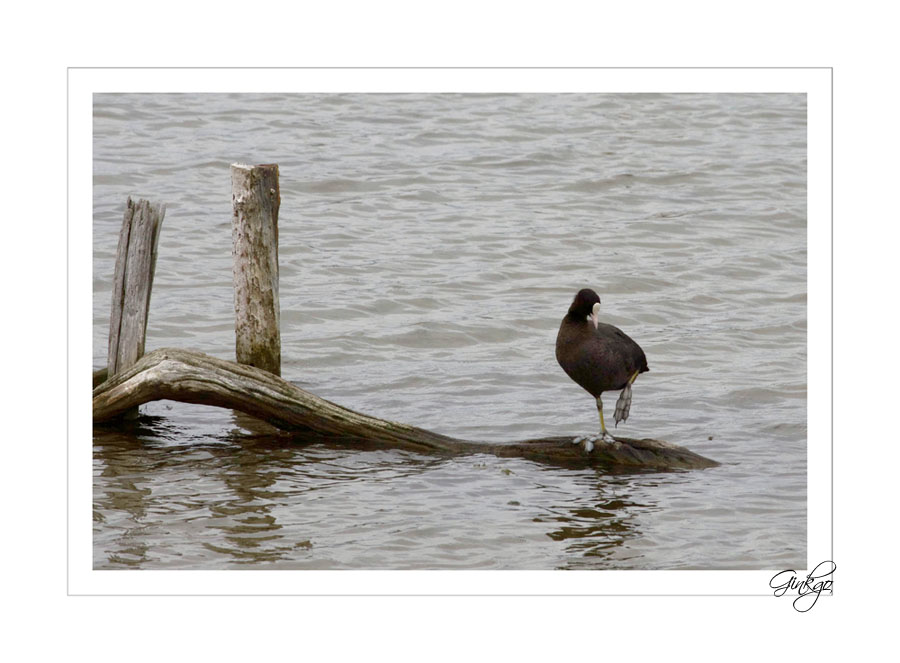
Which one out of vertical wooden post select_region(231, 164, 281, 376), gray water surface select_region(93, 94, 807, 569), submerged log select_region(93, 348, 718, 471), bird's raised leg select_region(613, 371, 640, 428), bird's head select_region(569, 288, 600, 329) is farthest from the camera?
vertical wooden post select_region(231, 164, 281, 376)

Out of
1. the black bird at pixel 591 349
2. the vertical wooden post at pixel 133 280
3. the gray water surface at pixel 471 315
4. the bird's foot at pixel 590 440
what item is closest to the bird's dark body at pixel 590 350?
the black bird at pixel 591 349

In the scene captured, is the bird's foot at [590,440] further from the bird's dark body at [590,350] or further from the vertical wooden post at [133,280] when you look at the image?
the vertical wooden post at [133,280]

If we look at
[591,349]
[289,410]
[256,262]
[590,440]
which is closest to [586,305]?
[591,349]

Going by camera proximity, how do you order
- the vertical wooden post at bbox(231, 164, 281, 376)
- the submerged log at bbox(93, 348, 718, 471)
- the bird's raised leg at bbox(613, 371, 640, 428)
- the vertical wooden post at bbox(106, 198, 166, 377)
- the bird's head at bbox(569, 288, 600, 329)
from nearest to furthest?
1. the bird's head at bbox(569, 288, 600, 329)
2. the submerged log at bbox(93, 348, 718, 471)
3. the vertical wooden post at bbox(106, 198, 166, 377)
4. the bird's raised leg at bbox(613, 371, 640, 428)
5. the vertical wooden post at bbox(231, 164, 281, 376)

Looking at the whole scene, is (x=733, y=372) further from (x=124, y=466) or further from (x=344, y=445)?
(x=124, y=466)

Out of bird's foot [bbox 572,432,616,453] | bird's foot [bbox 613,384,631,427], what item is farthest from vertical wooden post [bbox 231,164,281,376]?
bird's foot [bbox 613,384,631,427]

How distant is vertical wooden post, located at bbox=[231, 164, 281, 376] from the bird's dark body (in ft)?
7.72

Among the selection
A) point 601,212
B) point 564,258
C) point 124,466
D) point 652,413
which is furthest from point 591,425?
point 601,212

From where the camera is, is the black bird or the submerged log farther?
the submerged log

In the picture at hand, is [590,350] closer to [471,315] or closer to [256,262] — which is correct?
[256,262]

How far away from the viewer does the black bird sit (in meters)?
7.98

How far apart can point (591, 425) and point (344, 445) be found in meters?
2.33

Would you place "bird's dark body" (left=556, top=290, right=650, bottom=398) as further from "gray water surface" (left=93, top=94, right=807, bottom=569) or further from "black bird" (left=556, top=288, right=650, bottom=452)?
"gray water surface" (left=93, top=94, right=807, bottom=569)

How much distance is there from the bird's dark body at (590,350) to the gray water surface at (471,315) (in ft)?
2.41
